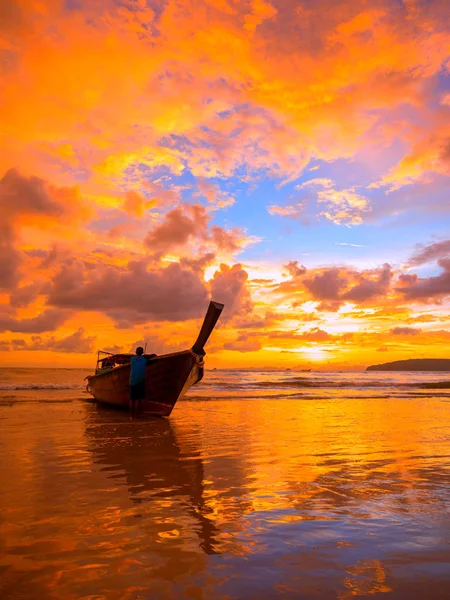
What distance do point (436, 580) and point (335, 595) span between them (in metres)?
0.91

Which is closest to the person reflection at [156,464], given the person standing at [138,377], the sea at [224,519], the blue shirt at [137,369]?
the sea at [224,519]

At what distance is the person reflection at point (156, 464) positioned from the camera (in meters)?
5.50

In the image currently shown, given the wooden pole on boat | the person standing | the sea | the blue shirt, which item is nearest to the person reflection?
the sea

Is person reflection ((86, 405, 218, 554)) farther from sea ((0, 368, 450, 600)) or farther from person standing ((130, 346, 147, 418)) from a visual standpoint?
person standing ((130, 346, 147, 418))

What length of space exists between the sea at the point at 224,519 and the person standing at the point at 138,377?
5.02m

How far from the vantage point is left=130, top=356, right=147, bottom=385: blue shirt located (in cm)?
1572

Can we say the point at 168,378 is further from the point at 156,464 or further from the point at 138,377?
the point at 156,464

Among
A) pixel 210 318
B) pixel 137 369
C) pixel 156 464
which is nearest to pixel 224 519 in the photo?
pixel 156 464

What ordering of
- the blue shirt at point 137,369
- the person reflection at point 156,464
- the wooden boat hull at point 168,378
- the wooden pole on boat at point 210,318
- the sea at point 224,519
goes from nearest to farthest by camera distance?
the sea at point 224,519, the person reflection at point 156,464, the wooden pole on boat at point 210,318, the blue shirt at point 137,369, the wooden boat hull at point 168,378

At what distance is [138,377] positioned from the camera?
52.0ft

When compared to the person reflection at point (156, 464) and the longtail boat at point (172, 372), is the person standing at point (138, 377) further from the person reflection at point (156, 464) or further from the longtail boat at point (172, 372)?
the person reflection at point (156, 464)

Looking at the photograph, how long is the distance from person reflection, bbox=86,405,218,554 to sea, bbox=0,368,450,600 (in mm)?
37

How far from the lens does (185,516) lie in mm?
5141

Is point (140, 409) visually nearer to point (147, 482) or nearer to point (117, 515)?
point (147, 482)
